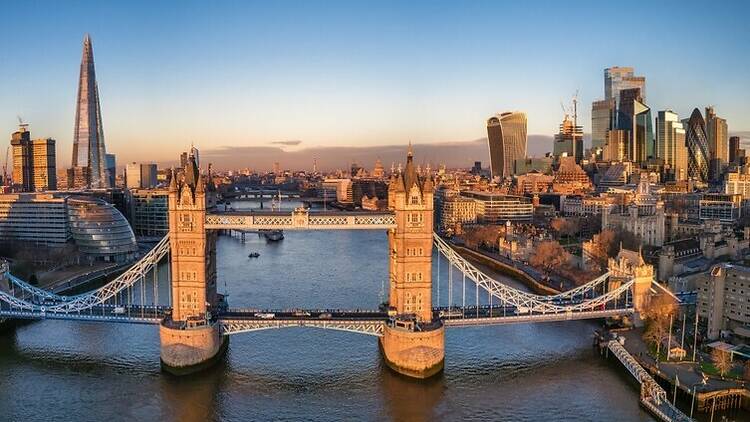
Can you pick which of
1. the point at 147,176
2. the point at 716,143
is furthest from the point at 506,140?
the point at 147,176

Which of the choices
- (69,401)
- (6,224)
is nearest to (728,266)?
(69,401)

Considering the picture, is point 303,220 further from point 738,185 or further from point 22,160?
point 22,160

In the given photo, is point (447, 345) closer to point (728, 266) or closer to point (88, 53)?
point (728, 266)

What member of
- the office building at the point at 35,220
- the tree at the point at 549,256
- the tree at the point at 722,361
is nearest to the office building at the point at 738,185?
the tree at the point at 549,256

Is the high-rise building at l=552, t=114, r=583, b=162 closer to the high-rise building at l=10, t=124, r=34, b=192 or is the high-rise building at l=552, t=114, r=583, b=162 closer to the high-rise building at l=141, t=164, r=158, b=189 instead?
the high-rise building at l=141, t=164, r=158, b=189

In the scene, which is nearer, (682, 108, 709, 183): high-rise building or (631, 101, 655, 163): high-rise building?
(682, 108, 709, 183): high-rise building

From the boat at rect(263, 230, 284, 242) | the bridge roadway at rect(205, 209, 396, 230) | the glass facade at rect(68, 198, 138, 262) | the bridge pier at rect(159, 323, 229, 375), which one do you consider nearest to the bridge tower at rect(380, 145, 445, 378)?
the bridge roadway at rect(205, 209, 396, 230)
